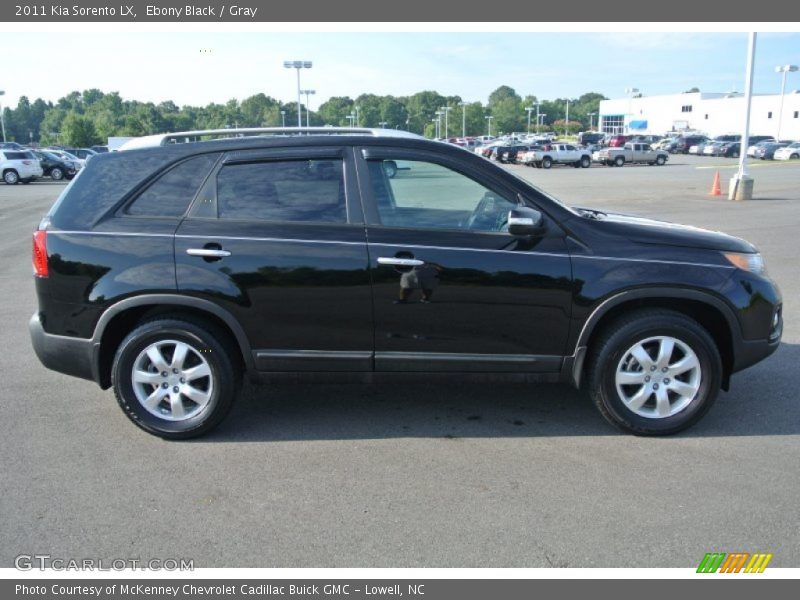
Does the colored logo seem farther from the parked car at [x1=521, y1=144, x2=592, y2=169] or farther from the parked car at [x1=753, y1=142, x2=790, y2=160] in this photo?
the parked car at [x1=753, y1=142, x2=790, y2=160]

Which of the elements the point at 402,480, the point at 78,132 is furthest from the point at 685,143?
the point at 402,480

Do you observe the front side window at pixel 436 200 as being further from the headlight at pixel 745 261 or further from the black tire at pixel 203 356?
the headlight at pixel 745 261

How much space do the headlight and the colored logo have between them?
77.0 inches

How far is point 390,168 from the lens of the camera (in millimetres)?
4453

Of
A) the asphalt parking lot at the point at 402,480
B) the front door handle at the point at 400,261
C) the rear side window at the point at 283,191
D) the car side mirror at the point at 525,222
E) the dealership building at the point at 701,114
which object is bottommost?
the asphalt parking lot at the point at 402,480

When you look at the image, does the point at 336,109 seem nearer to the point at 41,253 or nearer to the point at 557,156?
the point at 557,156

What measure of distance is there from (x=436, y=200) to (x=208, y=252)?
1.56 meters

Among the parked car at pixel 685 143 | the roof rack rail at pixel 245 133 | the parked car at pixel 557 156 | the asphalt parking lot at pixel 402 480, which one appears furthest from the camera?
the parked car at pixel 685 143

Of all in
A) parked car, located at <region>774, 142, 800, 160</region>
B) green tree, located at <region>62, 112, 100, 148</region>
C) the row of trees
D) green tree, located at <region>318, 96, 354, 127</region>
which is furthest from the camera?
green tree, located at <region>318, 96, 354, 127</region>

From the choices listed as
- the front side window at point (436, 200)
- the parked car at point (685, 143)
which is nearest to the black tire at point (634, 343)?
the front side window at point (436, 200)

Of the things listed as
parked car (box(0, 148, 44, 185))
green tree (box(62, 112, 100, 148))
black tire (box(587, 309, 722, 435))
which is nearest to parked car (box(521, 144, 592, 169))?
parked car (box(0, 148, 44, 185))

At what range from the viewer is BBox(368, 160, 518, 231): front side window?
4.37 m

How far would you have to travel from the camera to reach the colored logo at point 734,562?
10.1 feet
